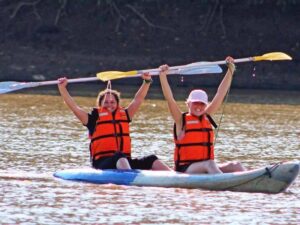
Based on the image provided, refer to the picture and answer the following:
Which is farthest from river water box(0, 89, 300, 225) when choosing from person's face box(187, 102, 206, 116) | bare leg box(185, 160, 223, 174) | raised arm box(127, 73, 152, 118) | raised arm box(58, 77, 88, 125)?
raised arm box(127, 73, 152, 118)

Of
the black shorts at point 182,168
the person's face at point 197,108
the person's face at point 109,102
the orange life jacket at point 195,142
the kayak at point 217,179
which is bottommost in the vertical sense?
the kayak at point 217,179

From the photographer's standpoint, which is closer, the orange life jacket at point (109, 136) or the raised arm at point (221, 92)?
the raised arm at point (221, 92)

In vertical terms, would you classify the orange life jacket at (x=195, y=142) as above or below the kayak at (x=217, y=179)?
above

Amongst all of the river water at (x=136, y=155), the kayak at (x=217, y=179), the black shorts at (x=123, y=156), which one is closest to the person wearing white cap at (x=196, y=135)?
the kayak at (x=217, y=179)

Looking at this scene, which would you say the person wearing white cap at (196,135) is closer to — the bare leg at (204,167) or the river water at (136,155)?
the bare leg at (204,167)

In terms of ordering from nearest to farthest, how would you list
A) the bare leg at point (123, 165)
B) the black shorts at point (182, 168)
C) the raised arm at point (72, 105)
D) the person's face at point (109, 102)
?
the black shorts at point (182, 168) < the bare leg at point (123, 165) < the raised arm at point (72, 105) < the person's face at point (109, 102)

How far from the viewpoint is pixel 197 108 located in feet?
53.2

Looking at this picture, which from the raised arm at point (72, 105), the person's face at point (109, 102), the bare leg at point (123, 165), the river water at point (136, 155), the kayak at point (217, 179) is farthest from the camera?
the person's face at point (109, 102)

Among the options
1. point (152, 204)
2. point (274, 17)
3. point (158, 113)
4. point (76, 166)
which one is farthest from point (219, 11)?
point (152, 204)

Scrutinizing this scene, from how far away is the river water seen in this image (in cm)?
1414

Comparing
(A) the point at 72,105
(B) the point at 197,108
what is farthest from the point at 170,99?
(A) the point at 72,105

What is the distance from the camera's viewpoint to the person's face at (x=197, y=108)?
16191 mm

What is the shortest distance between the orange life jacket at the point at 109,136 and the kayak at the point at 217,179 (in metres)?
0.45

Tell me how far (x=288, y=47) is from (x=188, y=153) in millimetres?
24710
